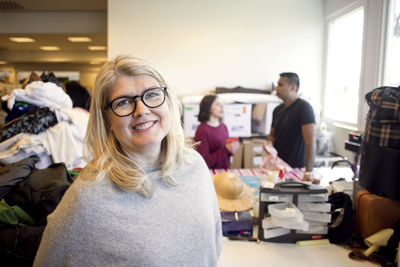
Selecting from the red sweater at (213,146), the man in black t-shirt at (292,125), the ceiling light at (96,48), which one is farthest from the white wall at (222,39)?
the ceiling light at (96,48)

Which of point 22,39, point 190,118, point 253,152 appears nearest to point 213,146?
point 190,118

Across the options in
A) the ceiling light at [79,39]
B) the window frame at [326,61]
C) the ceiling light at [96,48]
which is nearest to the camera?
the window frame at [326,61]

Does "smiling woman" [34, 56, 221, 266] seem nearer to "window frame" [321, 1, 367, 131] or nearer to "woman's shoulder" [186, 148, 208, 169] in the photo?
"woman's shoulder" [186, 148, 208, 169]

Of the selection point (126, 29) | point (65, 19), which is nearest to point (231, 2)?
point (126, 29)

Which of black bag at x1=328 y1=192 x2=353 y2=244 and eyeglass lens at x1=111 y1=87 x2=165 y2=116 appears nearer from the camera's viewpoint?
eyeglass lens at x1=111 y1=87 x2=165 y2=116

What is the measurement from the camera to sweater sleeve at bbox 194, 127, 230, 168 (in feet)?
8.18

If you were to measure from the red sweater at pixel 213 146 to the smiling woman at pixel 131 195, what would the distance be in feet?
4.66

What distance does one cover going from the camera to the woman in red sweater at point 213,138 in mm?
2494

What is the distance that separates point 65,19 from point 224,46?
10.3ft

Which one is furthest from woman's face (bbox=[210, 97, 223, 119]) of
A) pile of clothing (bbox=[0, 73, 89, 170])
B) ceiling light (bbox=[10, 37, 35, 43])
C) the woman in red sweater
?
ceiling light (bbox=[10, 37, 35, 43])

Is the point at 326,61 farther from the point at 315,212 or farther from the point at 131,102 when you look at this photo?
the point at 131,102

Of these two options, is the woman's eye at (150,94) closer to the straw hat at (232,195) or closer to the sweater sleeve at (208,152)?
the straw hat at (232,195)

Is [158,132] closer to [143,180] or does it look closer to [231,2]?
[143,180]

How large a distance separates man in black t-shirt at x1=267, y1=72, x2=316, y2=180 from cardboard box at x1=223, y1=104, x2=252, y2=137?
85 cm
